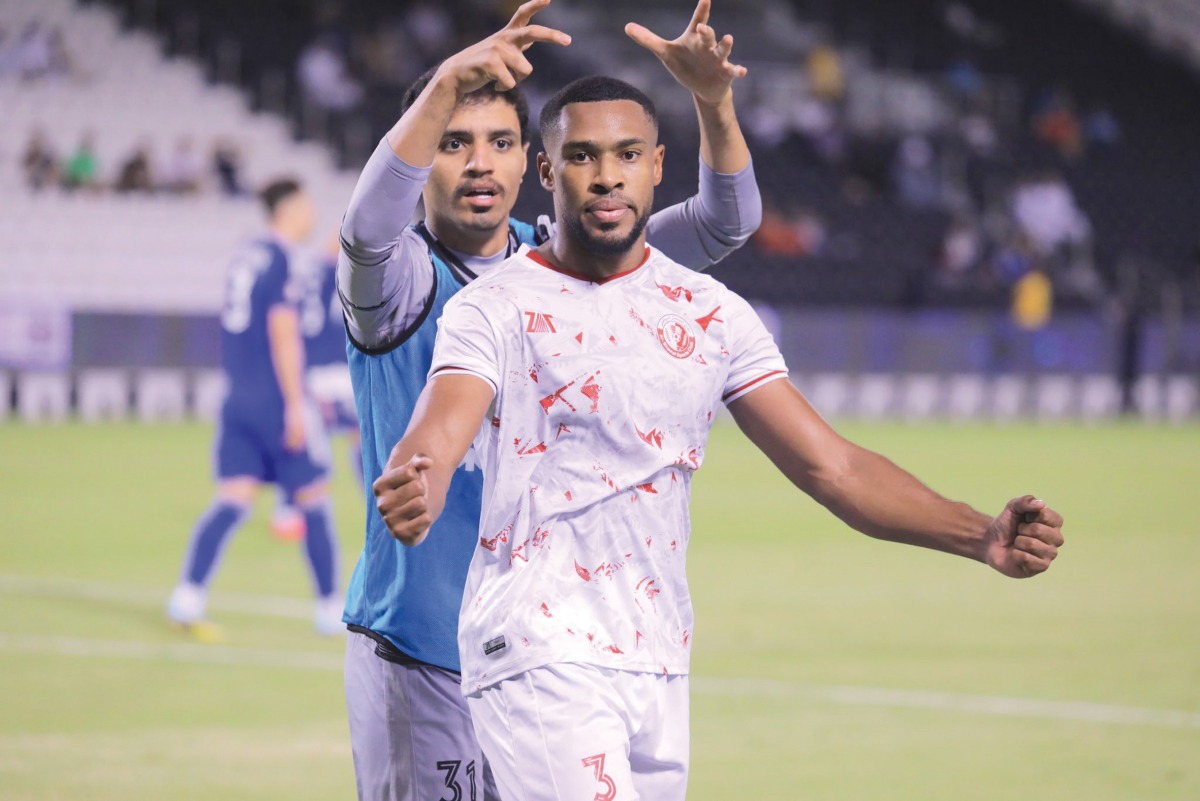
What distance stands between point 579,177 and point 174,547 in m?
10.6

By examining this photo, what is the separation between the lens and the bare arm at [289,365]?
1021 centimetres

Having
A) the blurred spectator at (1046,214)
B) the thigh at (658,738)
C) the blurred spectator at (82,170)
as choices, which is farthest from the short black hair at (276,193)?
the blurred spectator at (1046,214)

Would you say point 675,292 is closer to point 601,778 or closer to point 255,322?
point 601,778

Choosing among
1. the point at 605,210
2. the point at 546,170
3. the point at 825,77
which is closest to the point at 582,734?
the point at 605,210

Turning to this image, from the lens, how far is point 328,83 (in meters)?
31.8

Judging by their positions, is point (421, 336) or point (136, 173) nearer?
point (421, 336)

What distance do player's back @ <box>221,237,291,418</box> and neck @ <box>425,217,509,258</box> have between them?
232 inches

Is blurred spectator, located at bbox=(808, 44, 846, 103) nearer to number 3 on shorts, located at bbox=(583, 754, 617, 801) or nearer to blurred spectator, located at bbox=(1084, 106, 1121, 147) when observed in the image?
blurred spectator, located at bbox=(1084, 106, 1121, 147)

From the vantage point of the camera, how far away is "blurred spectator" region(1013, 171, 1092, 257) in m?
33.7

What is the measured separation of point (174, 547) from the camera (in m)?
13.9

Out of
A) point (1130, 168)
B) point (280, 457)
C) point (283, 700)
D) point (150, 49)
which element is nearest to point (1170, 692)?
point (283, 700)

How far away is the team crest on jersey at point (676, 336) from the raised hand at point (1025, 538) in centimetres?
74

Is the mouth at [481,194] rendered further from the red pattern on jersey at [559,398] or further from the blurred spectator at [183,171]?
the blurred spectator at [183,171]

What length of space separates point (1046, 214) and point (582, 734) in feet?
103
